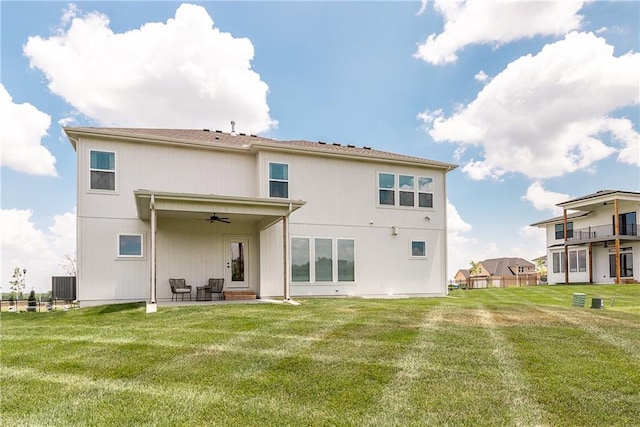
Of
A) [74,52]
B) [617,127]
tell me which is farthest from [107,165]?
[617,127]

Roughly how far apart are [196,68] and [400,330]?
40.5 ft

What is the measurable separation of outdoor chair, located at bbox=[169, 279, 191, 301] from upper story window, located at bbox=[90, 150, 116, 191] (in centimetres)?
326

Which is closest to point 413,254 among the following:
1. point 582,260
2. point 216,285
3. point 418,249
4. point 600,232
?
point 418,249

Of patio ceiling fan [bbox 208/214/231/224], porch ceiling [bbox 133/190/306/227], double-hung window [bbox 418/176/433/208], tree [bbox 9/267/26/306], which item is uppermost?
double-hung window [bbox 418/176/433/208]

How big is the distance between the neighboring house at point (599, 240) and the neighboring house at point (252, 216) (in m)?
15.0

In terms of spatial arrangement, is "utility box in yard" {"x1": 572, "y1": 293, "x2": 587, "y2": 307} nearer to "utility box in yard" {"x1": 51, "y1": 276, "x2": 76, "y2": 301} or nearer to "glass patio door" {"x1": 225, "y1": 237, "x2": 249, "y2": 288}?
"glass patio door" {"x1": 225, "y1": 237, "x2": 249, "y2": 288}

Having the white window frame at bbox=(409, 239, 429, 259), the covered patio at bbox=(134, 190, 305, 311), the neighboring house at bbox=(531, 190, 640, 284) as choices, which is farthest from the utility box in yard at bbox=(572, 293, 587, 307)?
the neighboring house at bbox=(531, 190, 640, 284)

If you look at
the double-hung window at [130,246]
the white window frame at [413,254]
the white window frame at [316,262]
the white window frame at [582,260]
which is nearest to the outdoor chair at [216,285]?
the double-hung window at [130,246]

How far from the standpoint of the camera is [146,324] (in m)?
8.25

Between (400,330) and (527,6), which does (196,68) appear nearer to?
(527,6)

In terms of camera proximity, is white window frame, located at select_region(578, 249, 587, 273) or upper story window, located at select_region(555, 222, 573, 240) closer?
white window frame, located at select_region(578, 249, 587, 273)

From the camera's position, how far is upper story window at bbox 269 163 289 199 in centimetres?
1409

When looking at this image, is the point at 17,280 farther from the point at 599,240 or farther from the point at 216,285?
the point at 599,240

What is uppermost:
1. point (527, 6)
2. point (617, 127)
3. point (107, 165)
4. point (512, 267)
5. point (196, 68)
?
point (527, 6)
